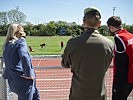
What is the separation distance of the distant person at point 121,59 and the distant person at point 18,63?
126 cm

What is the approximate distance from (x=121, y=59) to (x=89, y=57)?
1.15m

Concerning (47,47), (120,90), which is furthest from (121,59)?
(47,47)

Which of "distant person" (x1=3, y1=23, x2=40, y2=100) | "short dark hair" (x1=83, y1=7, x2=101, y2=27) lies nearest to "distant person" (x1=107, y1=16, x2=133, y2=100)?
"short dark hair" (x1=83, y1=7, x2=101, y2=27)

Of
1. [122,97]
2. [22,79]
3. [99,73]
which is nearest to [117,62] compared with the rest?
[122,97]

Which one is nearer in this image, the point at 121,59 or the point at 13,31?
the point at 121,59

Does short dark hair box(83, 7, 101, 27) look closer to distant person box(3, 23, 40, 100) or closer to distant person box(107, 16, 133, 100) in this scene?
distant person box(107, 16, 133, 100)

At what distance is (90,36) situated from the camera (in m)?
3.37

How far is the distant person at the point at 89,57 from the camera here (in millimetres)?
3346

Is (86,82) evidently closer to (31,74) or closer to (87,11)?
(87,11)

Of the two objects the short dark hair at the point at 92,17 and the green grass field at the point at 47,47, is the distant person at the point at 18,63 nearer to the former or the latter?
the short dark hair at the point at 92,17

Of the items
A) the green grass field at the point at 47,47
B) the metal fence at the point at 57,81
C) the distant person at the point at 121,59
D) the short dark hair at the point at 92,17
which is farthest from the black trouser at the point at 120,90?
the green grass field at the point at 47,47

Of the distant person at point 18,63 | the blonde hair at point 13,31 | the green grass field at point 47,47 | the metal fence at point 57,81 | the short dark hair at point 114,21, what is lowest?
the green grass field at point 47,47

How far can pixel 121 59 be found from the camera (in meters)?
4.38

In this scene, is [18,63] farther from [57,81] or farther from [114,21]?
[57,81]
